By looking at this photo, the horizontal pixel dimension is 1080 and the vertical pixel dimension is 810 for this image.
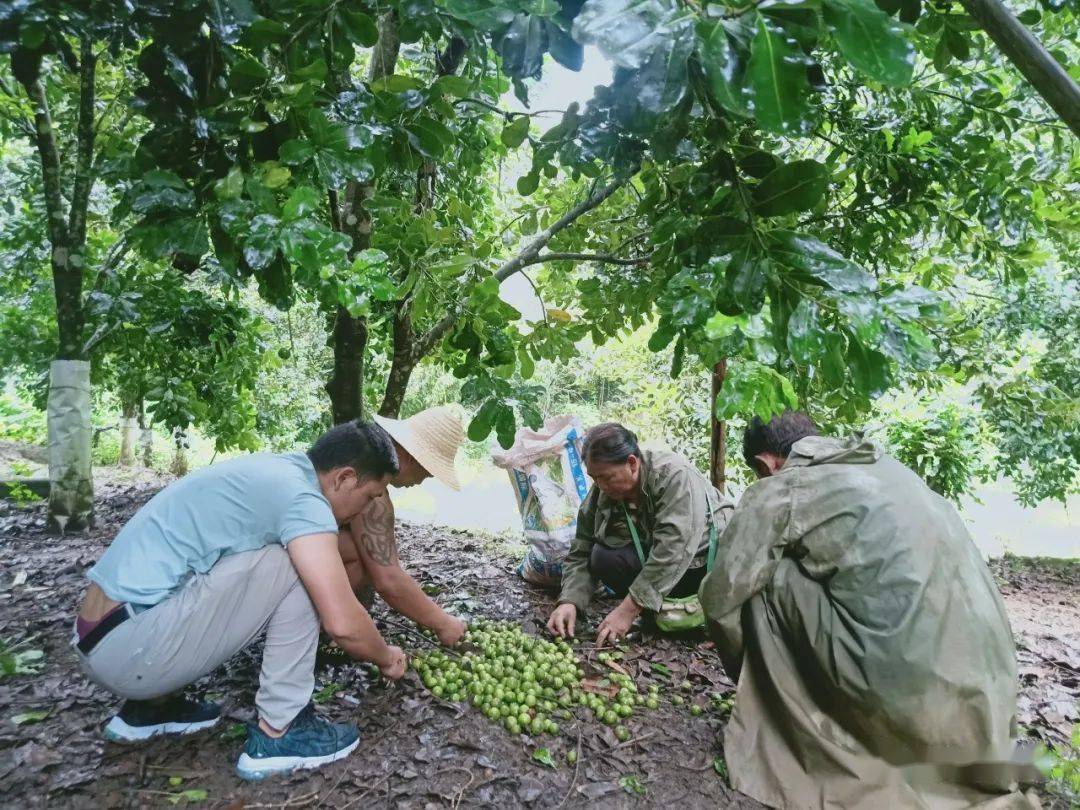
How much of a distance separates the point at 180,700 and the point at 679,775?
1.93 m

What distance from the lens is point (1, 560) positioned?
4.07 meters

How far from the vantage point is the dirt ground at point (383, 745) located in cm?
218

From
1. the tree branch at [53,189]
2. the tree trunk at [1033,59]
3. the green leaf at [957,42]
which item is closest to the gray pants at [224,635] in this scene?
the tree trunk at [1033,59]

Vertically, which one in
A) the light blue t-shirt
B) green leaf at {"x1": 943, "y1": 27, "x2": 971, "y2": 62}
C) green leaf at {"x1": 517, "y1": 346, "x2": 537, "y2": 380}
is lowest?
the light blue t-shirt

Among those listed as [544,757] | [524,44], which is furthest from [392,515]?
[524,44]

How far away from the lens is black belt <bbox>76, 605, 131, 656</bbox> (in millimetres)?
2158

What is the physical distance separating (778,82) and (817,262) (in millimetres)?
494

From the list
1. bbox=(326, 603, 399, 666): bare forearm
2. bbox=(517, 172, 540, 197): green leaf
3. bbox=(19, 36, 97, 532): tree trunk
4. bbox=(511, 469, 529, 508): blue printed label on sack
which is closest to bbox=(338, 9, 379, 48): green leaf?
bbox=(517, 172, 540, 197): green leaf

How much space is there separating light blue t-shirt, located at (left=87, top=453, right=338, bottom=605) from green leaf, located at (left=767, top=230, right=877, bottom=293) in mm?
1745

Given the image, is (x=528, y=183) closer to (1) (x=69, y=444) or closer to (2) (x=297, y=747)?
(2) (x=297, y=747)

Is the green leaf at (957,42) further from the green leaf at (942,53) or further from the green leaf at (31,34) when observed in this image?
the green leaf at (31,34)

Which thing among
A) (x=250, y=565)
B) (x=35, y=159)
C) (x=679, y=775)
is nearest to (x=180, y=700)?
(x=250, y=565)

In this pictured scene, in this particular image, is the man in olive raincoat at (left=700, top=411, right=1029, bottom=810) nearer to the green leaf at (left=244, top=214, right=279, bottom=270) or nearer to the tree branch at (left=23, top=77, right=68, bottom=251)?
the green leaf at (left=244, top=214, right=279, bottom=270)

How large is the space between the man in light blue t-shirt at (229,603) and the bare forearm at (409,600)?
50 cm
